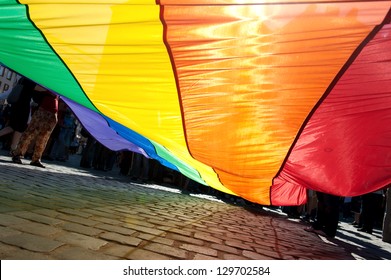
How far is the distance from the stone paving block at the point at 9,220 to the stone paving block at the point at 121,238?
1.85 feet

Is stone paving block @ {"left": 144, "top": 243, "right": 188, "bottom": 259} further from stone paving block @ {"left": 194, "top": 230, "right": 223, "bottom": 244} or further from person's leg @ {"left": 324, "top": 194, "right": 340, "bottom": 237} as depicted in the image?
person's leg @ {"left": 324, "top": 194, "right": 340, "bottom": 237}

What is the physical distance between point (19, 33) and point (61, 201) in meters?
1.70

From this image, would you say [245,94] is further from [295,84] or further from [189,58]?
[189,58]

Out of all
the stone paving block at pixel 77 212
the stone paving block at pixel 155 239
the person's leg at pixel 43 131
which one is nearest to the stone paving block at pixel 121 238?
the stone paving block at pixel 155 239

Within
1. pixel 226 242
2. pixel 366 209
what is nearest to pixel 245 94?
pixel 226 242

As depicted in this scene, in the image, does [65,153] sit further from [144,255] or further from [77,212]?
[144,255]

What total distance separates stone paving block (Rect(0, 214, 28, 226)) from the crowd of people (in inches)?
162

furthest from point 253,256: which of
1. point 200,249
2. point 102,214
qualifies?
point 102,214

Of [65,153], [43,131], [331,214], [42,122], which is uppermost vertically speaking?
[42,122]

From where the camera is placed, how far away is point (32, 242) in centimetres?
161

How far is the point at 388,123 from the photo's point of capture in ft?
8.82

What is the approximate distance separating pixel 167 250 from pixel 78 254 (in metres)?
0.62

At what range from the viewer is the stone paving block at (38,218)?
208 centimetres

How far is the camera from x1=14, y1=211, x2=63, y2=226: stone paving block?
2080 mm
